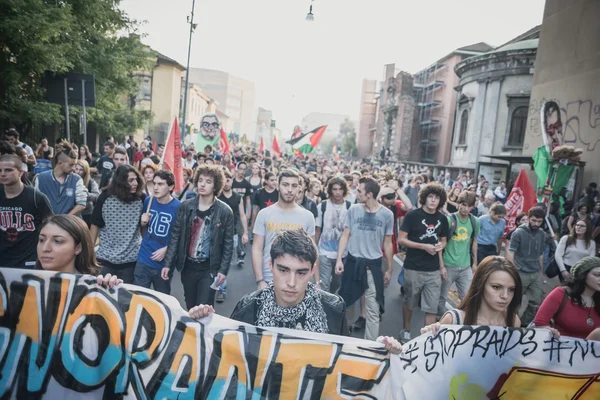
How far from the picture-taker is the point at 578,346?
9.06ft

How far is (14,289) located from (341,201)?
4497 millimetres

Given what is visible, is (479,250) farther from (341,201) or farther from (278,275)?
(278,275)

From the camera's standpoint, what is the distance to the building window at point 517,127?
91.7ft

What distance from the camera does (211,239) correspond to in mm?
4570

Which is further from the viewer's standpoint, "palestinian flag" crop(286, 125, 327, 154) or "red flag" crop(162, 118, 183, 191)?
"palestinian flag" crop(286, 125, 327, 154)

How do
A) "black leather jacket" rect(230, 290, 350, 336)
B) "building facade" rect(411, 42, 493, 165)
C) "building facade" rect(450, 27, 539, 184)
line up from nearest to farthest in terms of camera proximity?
"black leather jacket" rect(230, 290, 350, 336) < "building facade" rect(450, 27, 539, 184) < "building facade" rect(411, 42, 493, 165)

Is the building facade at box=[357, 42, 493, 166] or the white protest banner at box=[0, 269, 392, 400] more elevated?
the building facade at box=[357, 42, 493, 166]

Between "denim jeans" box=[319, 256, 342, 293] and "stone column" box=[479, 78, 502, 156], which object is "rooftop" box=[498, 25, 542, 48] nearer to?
"stone column" box=[479, 78, 502, 156]

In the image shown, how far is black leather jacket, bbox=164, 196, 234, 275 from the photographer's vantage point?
14.9ft

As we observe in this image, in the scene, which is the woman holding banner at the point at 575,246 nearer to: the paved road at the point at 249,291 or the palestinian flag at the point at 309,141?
the paved road at the point at 249,291

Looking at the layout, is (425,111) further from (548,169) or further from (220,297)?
(220,297)

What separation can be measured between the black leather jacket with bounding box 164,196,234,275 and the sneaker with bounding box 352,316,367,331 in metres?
2.15

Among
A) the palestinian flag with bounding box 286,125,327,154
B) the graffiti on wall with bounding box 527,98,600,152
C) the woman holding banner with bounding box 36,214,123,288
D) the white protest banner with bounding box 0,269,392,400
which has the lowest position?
the white protest banner with bounding box 0,269,392,400

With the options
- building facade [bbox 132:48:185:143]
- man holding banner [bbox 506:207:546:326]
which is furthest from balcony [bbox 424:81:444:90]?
man holding banner [bbox 506:207:546:326]
